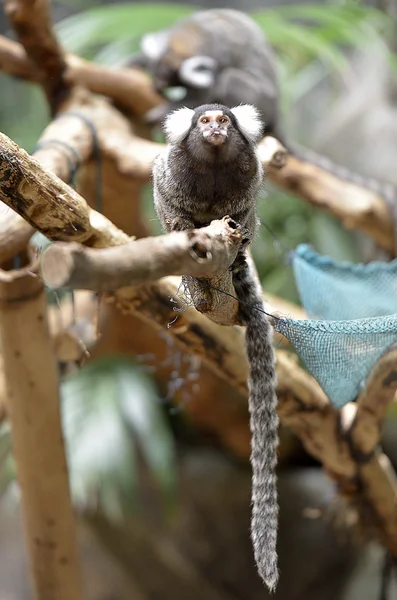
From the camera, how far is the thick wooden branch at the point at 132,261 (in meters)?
0.73

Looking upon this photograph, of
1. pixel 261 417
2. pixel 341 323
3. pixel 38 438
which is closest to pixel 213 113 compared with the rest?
pixel 341 323

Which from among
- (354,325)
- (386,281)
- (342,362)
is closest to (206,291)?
(354,325)

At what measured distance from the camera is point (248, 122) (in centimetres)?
129

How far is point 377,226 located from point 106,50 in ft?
6.15

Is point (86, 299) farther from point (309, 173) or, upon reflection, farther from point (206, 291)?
point (206, 291)

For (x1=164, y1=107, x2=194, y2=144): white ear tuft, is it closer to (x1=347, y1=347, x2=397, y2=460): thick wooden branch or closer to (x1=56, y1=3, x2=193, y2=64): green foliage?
(x1=347, y1=347, x2=397, y2=460): thick wooden branch

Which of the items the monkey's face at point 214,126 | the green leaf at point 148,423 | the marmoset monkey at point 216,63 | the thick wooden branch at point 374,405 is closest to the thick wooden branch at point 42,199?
the monkey's face at point 214,126

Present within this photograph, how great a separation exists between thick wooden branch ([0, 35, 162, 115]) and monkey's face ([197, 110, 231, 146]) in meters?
1.60

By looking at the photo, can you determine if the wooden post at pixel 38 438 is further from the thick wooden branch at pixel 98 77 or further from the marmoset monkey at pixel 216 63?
the marmoset monkey at pixel 216 63

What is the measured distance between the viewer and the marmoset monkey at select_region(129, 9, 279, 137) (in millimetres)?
3215

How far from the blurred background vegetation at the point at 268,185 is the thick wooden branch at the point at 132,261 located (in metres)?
0.84

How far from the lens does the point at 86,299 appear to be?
9.45 feet

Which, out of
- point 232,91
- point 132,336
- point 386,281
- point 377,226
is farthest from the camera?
point 232,91

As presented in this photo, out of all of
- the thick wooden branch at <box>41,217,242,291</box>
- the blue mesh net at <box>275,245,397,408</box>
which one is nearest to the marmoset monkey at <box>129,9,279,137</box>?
the blue mesh net at <box>275,245,397,408</box>
